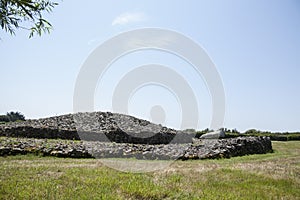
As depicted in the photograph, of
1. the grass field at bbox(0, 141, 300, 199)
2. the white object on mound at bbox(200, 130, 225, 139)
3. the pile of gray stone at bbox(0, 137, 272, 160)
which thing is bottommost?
the grass field at bbox(0, 141, 300, 199)

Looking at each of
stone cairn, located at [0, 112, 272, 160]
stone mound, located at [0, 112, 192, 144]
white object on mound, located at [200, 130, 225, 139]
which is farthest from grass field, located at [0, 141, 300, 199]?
white object on mound, located at [200, 130, 225, 139]

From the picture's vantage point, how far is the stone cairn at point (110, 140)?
17.5 m

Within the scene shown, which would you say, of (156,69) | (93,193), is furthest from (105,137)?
(93,193)

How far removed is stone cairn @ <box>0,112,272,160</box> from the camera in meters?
17.5

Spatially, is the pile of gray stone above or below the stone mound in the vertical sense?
below

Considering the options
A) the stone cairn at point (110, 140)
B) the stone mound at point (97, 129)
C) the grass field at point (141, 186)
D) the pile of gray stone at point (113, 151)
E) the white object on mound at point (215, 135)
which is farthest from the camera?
the white object on mound at point (215, 135)

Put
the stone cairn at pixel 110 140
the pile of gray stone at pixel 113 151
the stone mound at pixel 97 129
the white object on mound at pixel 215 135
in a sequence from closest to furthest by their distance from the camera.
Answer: the pile of gray stone at pixel 113 151 < the stone cairn at pixel 110 140 < the stone mound at pixel 97 129 < the white object on mound at pixel 215 135

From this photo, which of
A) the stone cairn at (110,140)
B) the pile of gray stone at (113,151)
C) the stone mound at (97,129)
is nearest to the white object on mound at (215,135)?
the stone cairn at (110,140)

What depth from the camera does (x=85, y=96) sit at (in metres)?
13.1

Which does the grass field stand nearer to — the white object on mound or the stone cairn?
the stone cairn

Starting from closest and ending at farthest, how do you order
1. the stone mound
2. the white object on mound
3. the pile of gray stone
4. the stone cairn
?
the pile of gray stone → the stone cairn → the stone mound → the white object on mound

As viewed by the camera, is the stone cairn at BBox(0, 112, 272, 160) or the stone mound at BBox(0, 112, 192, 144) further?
the stone mound at BBox(0, 112, 192, 144)

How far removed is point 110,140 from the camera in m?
28.1

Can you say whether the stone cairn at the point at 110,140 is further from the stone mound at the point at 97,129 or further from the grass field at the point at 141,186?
the grass field at the point at 141,186
